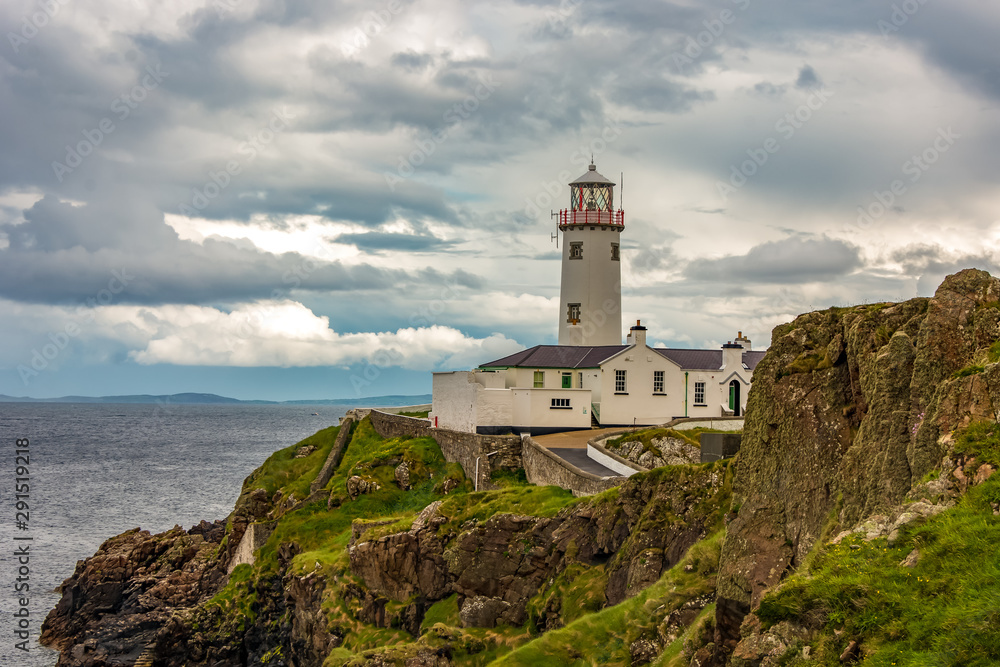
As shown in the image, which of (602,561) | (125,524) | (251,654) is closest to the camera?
(602,561)

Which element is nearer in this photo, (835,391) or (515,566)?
(835,391)

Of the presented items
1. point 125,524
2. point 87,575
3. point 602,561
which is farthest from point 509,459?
point 125,524

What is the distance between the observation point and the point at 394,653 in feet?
87.5

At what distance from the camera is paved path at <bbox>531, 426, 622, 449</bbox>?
137 ft

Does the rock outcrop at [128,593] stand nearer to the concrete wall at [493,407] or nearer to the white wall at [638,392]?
the concrete wall at [493,407]

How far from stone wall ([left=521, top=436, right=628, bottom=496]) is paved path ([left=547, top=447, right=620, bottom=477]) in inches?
22.9

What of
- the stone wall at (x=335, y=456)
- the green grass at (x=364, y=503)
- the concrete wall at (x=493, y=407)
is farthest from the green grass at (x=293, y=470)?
the concrete wall at (x=493, y=407)

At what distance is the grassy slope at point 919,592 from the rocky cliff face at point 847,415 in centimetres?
115

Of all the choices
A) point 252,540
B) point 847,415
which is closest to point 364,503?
point 252,540

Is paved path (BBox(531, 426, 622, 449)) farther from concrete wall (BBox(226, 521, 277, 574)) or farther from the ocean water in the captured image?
the ocean water

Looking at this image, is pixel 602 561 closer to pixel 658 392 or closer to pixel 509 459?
pixel 509 459

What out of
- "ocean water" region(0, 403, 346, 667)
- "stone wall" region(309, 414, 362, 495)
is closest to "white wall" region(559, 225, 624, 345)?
"stone wall" region(309, 414, 362, 495)

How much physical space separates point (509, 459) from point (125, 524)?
140 ft

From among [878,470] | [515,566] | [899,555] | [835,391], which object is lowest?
[515,566]
